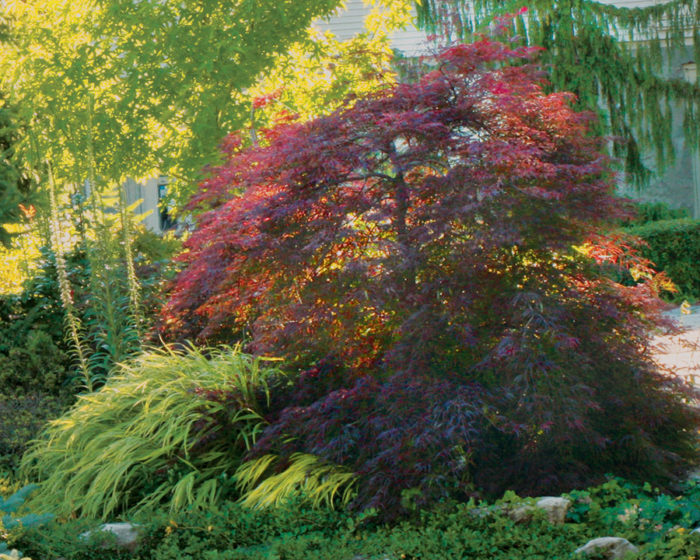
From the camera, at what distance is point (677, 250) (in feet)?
38.4

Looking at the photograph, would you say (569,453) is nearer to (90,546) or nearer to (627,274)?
(90,546)

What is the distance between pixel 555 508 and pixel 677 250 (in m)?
8.98

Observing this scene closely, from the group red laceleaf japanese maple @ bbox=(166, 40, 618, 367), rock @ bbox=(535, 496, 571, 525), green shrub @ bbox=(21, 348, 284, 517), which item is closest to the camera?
rock @ bbox=(535, 496, 571, 525)

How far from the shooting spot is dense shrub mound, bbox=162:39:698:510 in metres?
4.00

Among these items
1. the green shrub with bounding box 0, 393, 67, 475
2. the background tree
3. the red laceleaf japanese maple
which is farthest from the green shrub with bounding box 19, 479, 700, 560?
the background tree

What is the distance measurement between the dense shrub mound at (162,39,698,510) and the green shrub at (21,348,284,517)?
0.28 metres

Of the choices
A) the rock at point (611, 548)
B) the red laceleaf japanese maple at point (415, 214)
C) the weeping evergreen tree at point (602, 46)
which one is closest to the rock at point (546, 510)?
the rock at point (611, 548)

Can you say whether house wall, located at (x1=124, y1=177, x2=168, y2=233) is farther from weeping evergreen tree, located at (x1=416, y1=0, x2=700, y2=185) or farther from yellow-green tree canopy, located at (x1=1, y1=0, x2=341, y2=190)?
weeping evergreen tree, located at (x1=416, y1=0, x2=700, y2=185)

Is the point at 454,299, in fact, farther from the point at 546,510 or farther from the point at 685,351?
the point at 685,351

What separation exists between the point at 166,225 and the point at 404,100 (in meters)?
11.0

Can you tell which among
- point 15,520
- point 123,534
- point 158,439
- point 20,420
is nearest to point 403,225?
point 158,439

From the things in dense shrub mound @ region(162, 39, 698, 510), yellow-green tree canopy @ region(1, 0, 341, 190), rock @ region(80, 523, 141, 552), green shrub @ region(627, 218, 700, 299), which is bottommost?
green shrub @ region(627, 218, 700, 299)

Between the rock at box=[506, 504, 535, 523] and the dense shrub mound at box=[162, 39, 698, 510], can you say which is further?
the dense shrub mound at box=[162, 39, 698, 510]

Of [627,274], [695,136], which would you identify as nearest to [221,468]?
[627,274]
